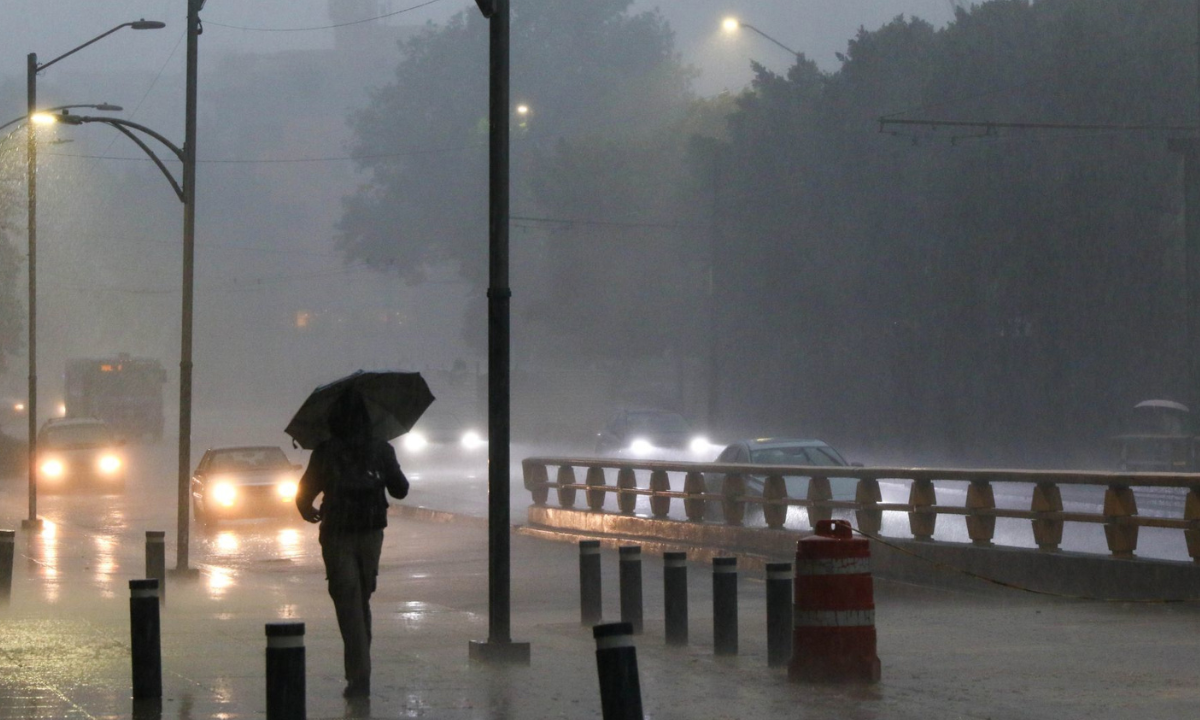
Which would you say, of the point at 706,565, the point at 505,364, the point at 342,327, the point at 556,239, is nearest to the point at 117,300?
the point at 342,327

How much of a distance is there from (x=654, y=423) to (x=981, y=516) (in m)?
30.4

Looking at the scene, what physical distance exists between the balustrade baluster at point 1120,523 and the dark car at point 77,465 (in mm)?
32688

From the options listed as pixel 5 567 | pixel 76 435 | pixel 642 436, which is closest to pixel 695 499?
pixel 5 567

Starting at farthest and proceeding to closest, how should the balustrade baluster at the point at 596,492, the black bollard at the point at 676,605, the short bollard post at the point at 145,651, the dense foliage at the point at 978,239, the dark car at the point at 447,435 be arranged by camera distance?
the dark car at the point at 447,435 → the dense foliage at the point at 978,239 → the balustrade baluster at the point at 596,492 → the black bollard at the point at 676,605 → the short bollard post at the point at 145,651

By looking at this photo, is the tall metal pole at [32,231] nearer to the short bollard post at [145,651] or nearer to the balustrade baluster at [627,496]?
the balustrade baluster at [627,496]

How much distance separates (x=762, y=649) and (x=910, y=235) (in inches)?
1680

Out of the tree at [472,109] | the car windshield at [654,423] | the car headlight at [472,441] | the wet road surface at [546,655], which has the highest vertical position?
the tree at [472,109]

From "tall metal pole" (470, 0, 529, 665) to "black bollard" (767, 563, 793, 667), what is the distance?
171 cm

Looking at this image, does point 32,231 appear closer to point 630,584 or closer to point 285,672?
point 630,584

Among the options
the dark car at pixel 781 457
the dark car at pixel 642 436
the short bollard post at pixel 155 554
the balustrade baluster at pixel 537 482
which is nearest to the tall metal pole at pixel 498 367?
→ the short bollard post at pixel 155 554

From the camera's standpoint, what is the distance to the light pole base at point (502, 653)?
11.6 meters

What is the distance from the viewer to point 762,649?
499 inches

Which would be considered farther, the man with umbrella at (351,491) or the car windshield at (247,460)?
the car windshield at (247,460)

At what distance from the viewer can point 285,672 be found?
776 cm
